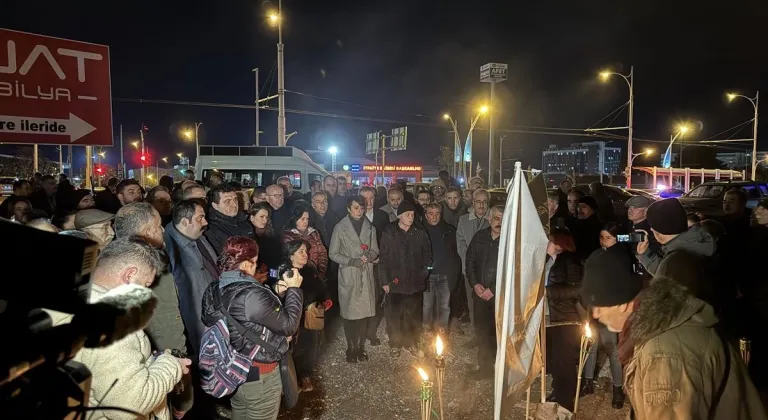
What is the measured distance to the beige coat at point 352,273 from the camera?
619 centimetres

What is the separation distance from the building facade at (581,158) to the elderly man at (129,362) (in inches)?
5692

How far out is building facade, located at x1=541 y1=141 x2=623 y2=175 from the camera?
145 meters

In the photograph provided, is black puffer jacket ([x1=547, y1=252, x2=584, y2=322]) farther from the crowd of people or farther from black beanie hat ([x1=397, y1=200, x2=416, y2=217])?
black beanie hat ([x1=397, y1=200, x2=416, y2=217])

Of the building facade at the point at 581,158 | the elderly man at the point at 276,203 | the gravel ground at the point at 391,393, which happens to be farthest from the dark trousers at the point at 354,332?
the building facade at the point at 581,158

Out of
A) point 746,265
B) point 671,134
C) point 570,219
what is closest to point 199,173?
point 570,219

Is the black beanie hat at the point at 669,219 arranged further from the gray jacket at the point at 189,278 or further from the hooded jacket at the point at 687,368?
the gray jacket at the point at 189,278

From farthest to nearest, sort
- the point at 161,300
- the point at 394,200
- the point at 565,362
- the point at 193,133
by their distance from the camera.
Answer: the point at 193,133, the point at 394,200, the point at 565,362, the point at 161,300

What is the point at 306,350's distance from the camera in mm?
5492

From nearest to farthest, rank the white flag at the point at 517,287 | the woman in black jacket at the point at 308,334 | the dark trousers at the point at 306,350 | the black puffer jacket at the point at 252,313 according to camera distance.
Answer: the white flag at the point at 517,287 < the black puffer jacket at the point at 252,313 < the woman in black jacket at the point at 308,334 < the dark trousers at the point at 306,350

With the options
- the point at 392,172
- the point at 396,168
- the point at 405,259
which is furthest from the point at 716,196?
the point at 392,172

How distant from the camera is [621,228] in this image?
5.12m

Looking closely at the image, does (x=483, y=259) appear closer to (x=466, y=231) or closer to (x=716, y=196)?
(x=466, y=231)

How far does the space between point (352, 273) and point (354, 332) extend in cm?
77

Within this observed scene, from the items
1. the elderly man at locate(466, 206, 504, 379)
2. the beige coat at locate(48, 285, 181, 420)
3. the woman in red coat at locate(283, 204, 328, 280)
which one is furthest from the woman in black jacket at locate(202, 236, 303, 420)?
the elderly man at locate(466, 206, 504, 379)
